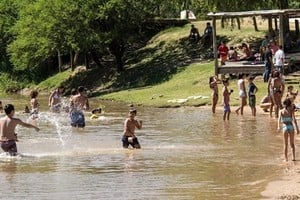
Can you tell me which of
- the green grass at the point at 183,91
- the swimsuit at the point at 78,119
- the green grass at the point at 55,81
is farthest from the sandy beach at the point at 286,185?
the green grass at the point at 55,81

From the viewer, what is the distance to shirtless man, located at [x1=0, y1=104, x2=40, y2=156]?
1905cm

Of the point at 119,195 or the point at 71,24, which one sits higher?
the point at 71,24

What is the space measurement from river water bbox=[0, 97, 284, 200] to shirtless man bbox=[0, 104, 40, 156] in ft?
1.10

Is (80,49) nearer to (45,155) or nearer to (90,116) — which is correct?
(90,116)

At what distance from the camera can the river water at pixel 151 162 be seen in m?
15.4

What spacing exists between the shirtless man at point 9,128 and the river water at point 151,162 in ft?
1.10

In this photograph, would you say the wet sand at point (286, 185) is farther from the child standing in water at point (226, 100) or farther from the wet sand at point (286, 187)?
the child standing in water at point (226, 100)

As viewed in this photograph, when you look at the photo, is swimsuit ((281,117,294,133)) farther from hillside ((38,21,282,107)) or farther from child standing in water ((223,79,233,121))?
hillside ((38,21,282,107))

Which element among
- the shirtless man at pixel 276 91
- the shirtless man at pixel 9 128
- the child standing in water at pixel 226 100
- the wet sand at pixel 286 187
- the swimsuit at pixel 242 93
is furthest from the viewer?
the swimsuit at pixel 242 93

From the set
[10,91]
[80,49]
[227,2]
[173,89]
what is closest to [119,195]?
[173,89]

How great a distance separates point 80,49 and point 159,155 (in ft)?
104

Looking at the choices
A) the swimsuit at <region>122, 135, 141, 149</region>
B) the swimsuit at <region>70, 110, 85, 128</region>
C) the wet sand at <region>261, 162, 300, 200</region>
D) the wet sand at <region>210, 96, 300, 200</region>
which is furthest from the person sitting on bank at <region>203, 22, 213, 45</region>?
the wet sand at <region>261, 162, 300, 200</region>

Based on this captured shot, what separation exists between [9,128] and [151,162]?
334cm

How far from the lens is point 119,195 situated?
1491cm
